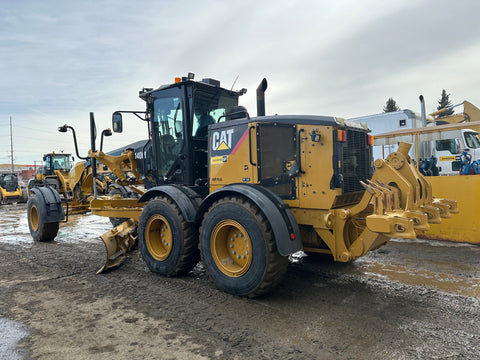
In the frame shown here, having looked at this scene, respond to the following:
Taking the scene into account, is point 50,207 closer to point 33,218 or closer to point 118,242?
point 33,218

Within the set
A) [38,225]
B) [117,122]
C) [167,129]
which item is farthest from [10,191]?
[167,129]

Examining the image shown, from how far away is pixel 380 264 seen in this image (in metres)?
5.49

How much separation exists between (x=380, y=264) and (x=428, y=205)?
155 centimetres

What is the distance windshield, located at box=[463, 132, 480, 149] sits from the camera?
1447 cm

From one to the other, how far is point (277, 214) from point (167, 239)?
2.03 m

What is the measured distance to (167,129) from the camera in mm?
5762

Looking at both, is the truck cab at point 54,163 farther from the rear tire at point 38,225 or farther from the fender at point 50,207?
the fender at point 50,207

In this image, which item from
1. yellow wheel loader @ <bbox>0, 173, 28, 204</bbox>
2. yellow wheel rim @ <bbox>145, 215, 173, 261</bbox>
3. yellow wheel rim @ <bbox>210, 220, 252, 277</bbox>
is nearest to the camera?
yellow wheel rim @ <bbox>210, 220, 252, 277</bbox>

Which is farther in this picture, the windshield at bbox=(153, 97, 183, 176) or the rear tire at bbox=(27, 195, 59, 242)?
the rear tire at bbox=(27, 195, 59, 242)

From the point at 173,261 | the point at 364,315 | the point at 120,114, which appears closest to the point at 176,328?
the point at 173,261

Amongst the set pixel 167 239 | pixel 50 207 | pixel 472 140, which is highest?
pixel 472 140

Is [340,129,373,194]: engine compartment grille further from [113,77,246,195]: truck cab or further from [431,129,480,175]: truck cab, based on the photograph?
[431,129,480,175]: truck cab

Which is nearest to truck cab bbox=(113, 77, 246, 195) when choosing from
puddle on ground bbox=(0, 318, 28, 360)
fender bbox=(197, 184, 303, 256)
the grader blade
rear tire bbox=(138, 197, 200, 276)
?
rear tire bbox=(138, 197, 200, 276)

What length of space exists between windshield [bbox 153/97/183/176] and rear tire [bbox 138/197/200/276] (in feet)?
2.97
